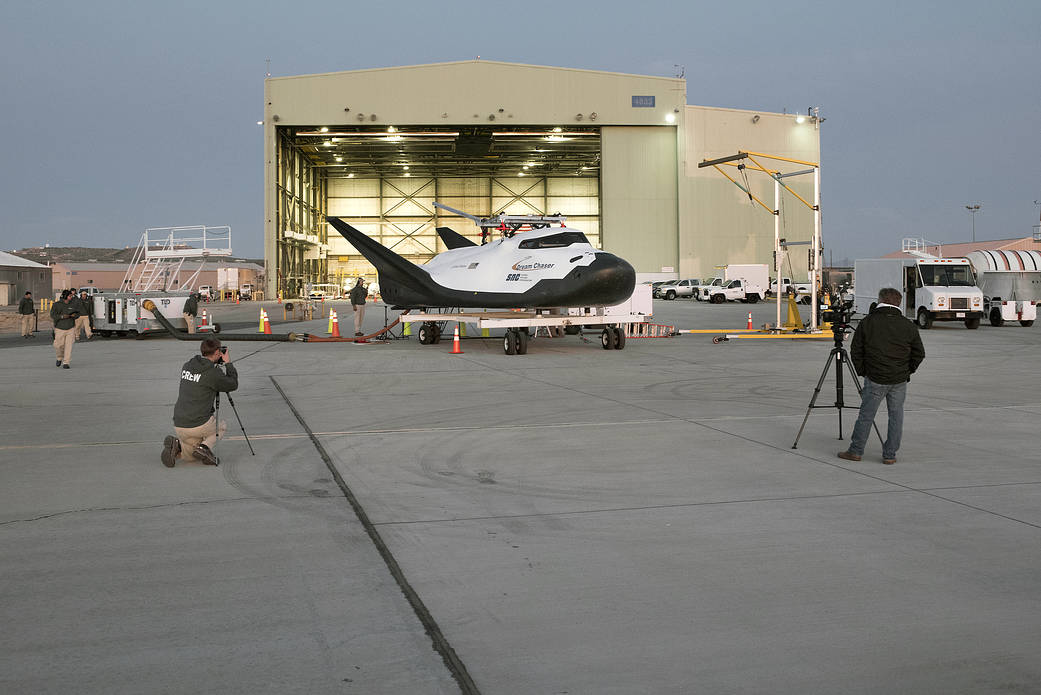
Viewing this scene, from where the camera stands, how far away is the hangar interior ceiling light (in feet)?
201

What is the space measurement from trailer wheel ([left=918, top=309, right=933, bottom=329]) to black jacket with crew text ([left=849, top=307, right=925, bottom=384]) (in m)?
23.6

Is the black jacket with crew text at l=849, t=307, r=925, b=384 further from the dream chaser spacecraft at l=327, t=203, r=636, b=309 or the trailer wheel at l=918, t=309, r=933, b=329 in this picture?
the trailer wheel at l=918, t=309, r=933, b=329

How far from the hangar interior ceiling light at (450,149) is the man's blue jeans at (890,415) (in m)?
54.5

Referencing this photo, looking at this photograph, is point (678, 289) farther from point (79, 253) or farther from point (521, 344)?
point (79, 253)

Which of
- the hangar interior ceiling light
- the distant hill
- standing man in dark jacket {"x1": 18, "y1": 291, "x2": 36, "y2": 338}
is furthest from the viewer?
the distant hill

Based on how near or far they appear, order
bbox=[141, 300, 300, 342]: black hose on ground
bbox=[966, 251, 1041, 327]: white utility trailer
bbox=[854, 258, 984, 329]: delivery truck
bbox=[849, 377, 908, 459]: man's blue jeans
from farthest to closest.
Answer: bbox=[966, 251, 1041, 327]: white utility trailer → bbox=[854, 258, 984, 329]: delivery truck → bbox=[141, 300, 300, 342]: black hose on ground → bbox=[849, 377, 908, 459]: man's blue jeans

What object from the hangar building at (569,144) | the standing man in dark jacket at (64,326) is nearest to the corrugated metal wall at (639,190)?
the hangar building at (569,144)

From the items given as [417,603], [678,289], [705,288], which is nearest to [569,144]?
[678,289]

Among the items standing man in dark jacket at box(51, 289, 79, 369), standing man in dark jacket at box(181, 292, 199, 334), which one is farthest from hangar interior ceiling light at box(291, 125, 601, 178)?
standing man in dark jacket at box(51, 289, 79, 369)

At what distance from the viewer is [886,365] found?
8219 mm

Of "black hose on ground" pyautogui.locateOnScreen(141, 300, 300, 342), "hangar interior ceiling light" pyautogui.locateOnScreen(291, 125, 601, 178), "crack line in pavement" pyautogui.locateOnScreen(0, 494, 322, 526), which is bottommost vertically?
"crack line in pavement" pyautogui.locateOnScreen(0, 494, 322, 526)

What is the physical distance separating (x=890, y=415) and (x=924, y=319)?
24141 mm

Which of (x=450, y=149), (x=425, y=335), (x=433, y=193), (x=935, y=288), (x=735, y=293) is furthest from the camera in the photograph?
(x=433, y=193)

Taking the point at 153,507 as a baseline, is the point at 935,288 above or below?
above
